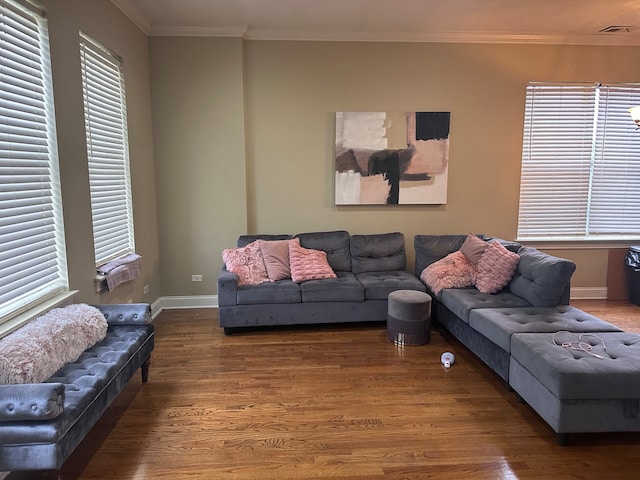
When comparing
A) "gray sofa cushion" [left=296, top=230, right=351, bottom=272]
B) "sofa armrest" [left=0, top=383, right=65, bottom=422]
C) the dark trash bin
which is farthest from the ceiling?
"sofa armrest" [left=0, top=383, right=65, bottom=422]

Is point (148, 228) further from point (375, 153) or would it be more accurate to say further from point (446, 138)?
point (446, 138)

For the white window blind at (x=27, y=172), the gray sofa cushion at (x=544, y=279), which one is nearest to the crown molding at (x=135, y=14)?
the white window blind at (x=27, y=172)

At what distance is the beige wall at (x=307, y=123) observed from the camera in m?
4.77

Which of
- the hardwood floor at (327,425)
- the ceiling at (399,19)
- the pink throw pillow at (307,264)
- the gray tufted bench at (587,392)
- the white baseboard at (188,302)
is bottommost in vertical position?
the hardwood floor at (327,425)

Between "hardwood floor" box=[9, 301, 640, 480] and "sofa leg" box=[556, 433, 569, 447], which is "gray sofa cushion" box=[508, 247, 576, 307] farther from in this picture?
"sofa leg" box=[556, 433, 569, 447]

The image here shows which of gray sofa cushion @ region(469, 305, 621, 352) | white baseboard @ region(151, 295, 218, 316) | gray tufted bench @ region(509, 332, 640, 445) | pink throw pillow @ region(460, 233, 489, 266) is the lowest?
white baseboard @ region(151, 295, 218, 316)

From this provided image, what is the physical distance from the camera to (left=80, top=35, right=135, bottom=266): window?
3.44m

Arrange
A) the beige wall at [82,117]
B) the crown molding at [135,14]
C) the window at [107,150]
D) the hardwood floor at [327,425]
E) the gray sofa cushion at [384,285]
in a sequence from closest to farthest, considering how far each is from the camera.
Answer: the hardwood floor at [327,425], the beige wall at [82,117], the window at [107,150], the crown molding at [135,14], the gray sofa cushion at [384,285]

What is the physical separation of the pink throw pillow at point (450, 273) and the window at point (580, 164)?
1.41 m

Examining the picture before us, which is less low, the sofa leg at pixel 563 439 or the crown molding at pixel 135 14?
the crown molding at pixel 135 14

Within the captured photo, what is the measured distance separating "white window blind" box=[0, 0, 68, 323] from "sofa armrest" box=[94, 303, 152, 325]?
0.34 m

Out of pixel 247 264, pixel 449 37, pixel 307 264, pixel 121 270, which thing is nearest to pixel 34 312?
pixel 121 270

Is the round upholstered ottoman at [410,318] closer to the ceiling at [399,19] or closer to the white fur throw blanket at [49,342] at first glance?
the white fur throw blanket at [49,342]

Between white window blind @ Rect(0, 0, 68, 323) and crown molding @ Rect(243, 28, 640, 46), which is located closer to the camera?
white window blind @ Rect(0, 0, 68, 323)
